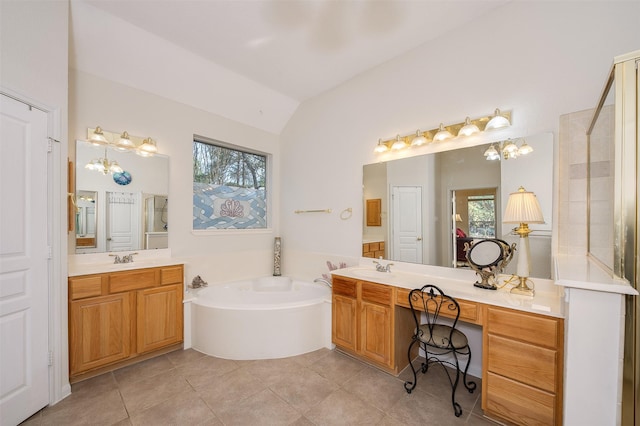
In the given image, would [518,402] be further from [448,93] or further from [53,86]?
[53,86]

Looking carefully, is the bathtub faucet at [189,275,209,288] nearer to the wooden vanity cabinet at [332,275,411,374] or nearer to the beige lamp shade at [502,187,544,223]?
the wooden vanity cabinet at [332,275,411,374]

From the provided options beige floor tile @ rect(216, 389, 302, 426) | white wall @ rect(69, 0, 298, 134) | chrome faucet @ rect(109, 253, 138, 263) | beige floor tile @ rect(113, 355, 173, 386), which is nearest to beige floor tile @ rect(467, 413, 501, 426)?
beige floor tile @ rect(216, 389, 302, 426)

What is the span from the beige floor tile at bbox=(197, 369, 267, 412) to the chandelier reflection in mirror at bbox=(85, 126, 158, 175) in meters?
2.38

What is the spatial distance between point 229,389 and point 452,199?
256 centimetres

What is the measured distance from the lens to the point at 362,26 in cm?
238

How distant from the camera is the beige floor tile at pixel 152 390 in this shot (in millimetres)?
1925

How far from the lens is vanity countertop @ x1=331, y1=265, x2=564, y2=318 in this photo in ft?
5.29

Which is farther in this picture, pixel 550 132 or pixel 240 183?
pixel 240 183

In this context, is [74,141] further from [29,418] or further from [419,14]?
[419,14]

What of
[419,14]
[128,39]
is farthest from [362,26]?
[128,39]

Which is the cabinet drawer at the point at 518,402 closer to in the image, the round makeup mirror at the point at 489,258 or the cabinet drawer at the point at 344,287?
the round makeup mirror at the point at 489,258

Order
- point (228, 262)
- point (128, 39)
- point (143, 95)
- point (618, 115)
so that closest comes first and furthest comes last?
point (618, 115) → point (128, 39) → point (143, 95) → point (228, 262)

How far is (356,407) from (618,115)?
7.47 ft

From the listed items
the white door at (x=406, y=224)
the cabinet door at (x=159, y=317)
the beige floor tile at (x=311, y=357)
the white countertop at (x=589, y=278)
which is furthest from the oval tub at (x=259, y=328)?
the white countertop at (x=589, y=278)
